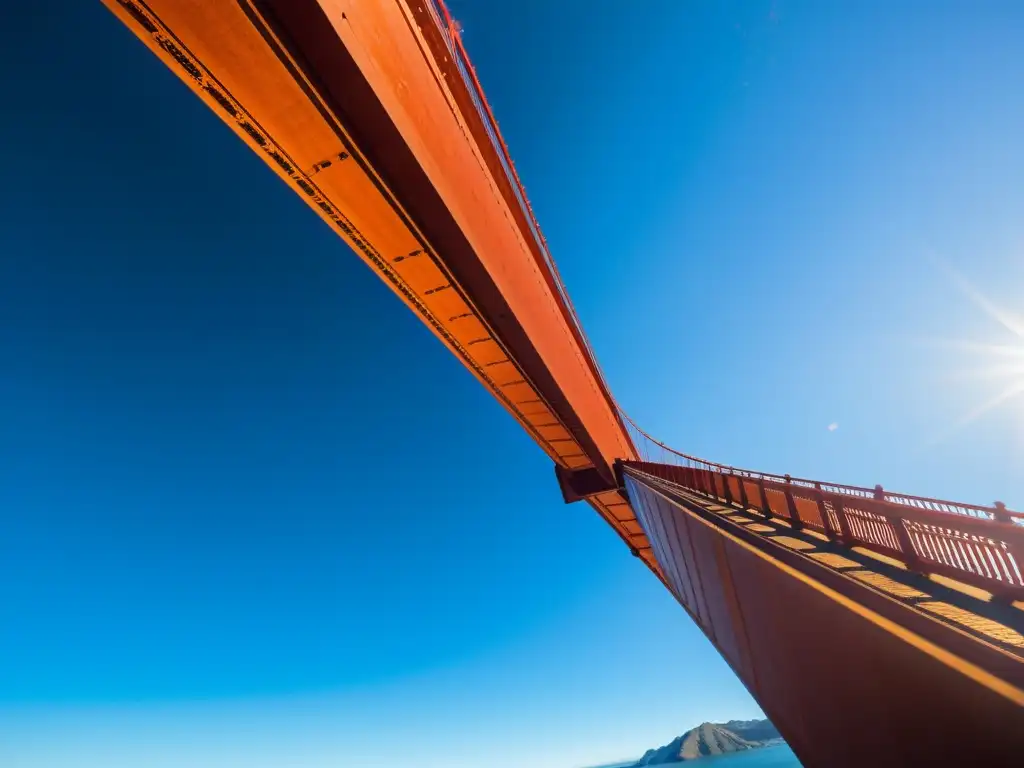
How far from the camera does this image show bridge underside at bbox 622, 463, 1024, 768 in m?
1.74

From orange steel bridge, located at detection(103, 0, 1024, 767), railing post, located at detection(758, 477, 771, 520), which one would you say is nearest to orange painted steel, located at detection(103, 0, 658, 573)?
orange steel bridge, located at detection(103, 0, 1024, 767)

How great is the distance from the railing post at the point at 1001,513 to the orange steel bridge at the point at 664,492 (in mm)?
54

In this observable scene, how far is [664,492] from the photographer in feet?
34.7

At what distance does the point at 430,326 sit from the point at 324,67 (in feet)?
16.5

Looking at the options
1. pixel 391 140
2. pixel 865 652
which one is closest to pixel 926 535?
pixel 865 652

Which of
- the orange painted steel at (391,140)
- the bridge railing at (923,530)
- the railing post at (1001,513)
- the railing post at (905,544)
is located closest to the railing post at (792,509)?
the bridge railing at (923,530)

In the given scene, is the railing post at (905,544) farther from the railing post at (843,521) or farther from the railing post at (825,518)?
the railing post at (825,518)

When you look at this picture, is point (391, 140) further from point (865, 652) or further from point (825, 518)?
point (825, 518)

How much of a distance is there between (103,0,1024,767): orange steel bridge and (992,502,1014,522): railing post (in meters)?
0.05

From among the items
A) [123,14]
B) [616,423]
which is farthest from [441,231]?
[616,423]

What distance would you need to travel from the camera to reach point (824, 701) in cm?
295

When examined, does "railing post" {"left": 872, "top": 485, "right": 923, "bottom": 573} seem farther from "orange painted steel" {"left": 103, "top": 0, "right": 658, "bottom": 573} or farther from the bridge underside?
"orange painted steel" {"left": 103, "top": 0, "right": 658, "bottom": 573}

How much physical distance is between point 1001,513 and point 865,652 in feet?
9.08

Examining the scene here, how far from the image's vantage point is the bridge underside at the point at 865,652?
68.6 inches
